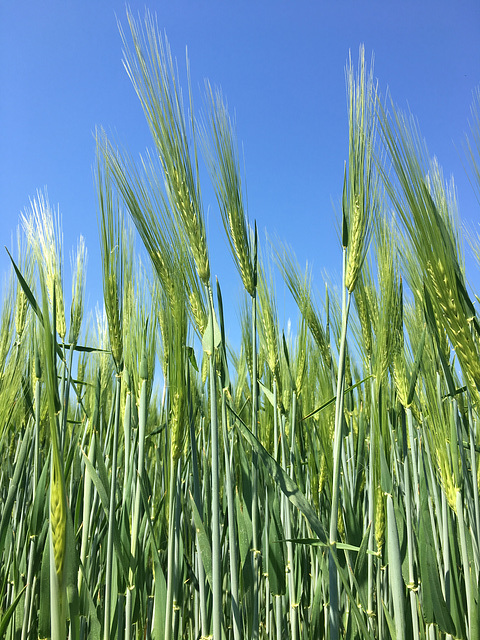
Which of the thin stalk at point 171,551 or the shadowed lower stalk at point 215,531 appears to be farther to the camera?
the thin stalk at point 171,551

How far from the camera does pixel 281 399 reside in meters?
1.53

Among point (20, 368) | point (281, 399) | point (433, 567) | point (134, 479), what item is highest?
point (20, 368)

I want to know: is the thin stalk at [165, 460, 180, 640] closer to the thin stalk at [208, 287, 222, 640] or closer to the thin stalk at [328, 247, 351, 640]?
the thin stalk at [208, 287, 222, 640]

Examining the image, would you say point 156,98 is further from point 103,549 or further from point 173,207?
point 103,549

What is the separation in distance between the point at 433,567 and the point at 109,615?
0.77 meters

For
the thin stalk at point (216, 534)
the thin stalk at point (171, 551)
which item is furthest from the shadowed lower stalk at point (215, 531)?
the thin stalk at point (171, 551)

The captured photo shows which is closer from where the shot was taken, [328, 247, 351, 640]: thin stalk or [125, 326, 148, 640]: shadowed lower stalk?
[328, 247, 351, 640]: thin stalk

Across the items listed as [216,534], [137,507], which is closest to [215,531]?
[216,534]

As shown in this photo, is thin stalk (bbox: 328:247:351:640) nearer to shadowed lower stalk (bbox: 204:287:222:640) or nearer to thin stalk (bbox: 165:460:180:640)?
shadowed lower stalk (bbox: 204:287:222:640)

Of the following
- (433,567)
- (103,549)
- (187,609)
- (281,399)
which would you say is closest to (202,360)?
(281,399)

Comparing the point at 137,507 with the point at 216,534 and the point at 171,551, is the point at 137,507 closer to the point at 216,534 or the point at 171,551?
the point at 171,551

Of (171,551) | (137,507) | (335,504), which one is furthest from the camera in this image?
(137,507)

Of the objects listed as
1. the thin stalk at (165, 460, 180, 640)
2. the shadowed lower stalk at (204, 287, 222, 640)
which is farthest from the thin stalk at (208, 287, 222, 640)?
the thin stalk at (165, 460, 180, 640)

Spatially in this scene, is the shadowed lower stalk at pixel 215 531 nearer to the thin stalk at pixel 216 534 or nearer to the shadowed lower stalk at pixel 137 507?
the thin stalk at pixel 216 534
